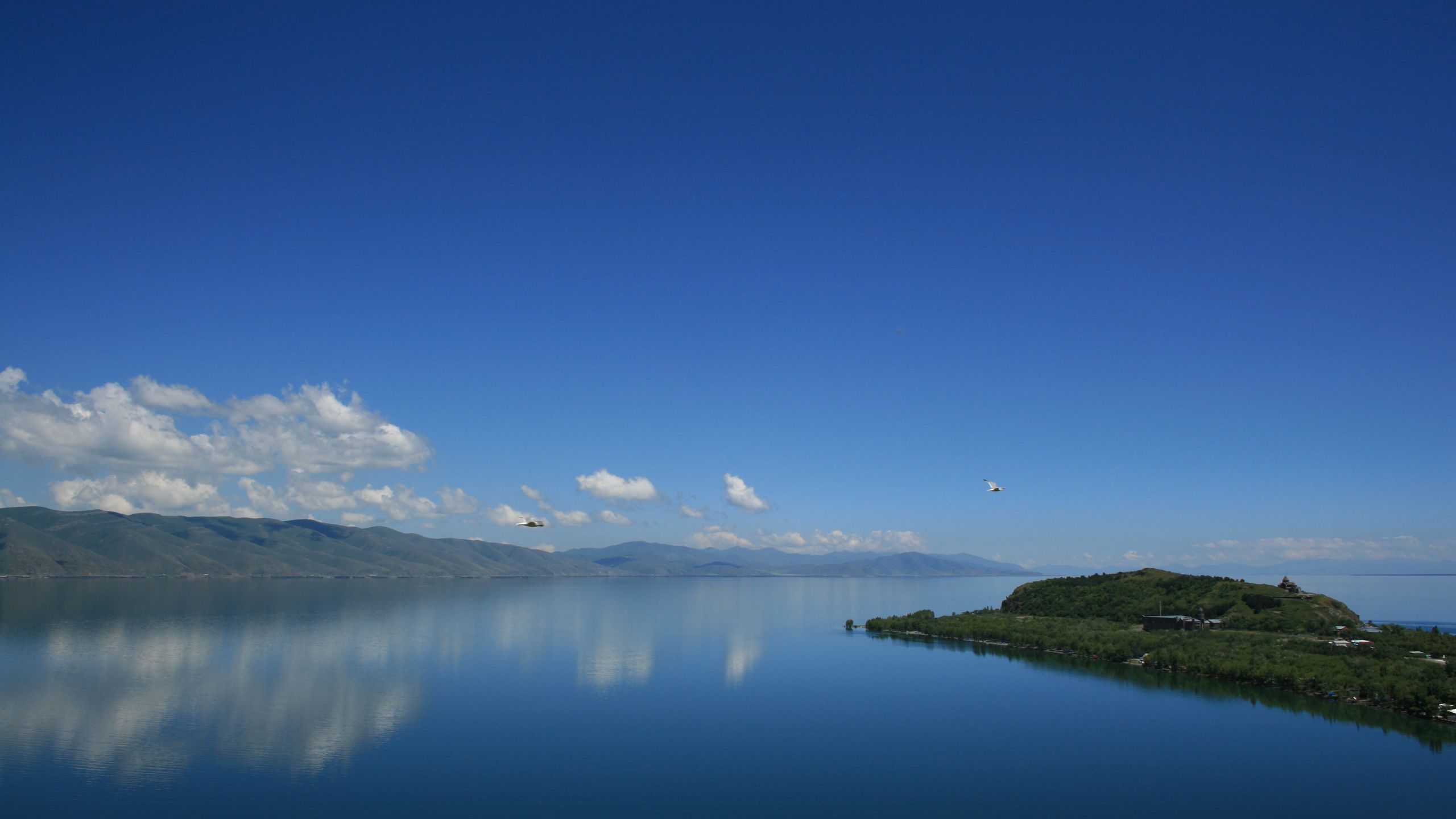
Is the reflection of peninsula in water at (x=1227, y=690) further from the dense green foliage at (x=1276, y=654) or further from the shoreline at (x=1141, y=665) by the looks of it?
the dense green foliage at (x=1276, y=654)

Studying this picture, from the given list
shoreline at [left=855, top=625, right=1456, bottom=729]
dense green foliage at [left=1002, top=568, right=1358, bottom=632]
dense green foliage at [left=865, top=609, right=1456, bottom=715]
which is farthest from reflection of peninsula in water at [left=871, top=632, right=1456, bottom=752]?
dense green foliage at [left=1002, top=568, right=1358, bottom=632]

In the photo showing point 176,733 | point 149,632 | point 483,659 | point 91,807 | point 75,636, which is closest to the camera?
point 91,807

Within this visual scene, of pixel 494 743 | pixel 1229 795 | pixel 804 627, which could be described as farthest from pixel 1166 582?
pixel 494 743

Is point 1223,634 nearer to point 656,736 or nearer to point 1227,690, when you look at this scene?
point 1227,690

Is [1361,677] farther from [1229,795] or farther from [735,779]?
[735,779]

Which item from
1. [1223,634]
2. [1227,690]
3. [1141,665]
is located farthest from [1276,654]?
[1223,634]

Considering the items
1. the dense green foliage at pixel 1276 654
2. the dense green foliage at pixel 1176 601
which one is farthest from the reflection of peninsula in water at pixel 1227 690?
the dense green foliage at pixel 1176 601

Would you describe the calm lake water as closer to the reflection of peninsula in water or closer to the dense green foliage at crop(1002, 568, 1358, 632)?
the reflection of peninsula in water
